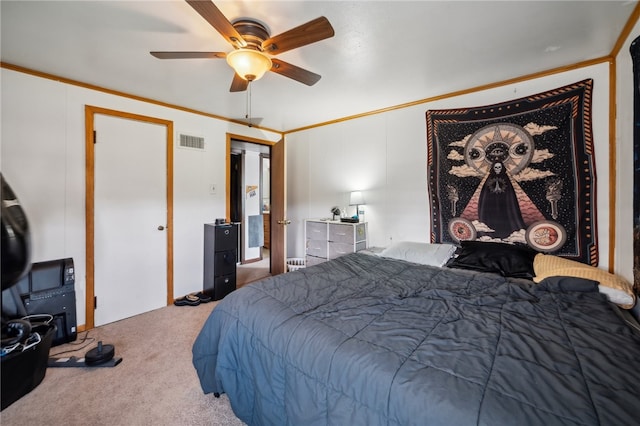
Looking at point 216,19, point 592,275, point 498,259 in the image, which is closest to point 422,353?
point 592,275

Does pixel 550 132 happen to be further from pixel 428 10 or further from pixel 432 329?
pixel 432 329

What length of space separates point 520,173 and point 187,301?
12.6ft

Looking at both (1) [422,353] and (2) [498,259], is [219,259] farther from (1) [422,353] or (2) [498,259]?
(2) [498,259]

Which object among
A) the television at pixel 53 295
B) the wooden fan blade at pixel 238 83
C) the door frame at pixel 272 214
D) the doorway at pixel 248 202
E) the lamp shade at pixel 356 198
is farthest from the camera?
the doorway at pixel 248 202

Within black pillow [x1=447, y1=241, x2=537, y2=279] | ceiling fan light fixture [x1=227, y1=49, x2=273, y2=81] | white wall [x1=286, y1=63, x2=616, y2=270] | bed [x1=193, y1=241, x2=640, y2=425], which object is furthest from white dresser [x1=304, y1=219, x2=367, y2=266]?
ceiling fan light fixture [x1=227, y1=49, x2=273, y2=81]

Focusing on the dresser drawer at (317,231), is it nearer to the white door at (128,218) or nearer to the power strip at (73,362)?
the white door at (128,218)

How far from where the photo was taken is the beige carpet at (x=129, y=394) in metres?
1.60

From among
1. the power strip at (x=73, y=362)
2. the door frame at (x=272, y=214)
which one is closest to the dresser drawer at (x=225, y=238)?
the door frame at (x=272, y=214)

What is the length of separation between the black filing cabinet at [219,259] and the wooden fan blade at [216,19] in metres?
2.23

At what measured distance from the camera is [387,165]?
3.40 meters

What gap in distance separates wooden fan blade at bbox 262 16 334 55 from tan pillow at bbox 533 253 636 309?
85.3 inches

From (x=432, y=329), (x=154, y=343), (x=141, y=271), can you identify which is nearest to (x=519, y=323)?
(x=432, y=329)

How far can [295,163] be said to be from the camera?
4.57 m

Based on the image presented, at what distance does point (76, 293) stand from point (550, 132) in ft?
15.3
